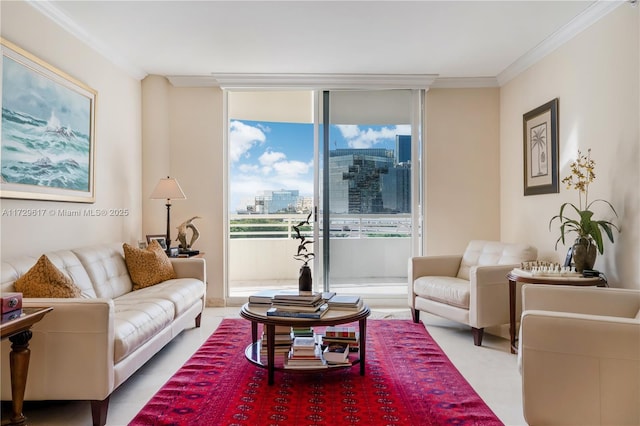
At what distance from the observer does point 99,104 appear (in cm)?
381

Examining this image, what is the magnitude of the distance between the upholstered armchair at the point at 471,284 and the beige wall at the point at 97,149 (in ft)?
9.62

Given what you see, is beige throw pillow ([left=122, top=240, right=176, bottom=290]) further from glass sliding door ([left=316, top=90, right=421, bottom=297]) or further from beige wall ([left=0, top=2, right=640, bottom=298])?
glass sliding door ([left=316, top=90, right=421, bottom=297])

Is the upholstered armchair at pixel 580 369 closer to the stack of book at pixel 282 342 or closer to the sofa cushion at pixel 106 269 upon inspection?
the stack of book at pixel 282 342

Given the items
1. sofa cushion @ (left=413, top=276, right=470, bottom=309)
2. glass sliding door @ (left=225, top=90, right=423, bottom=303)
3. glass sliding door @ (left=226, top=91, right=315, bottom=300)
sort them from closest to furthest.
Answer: sofa cushion @ (left=413, top=276, right=470, bottom=309), glass sliding door @ (left=225, top=90, right=423, bottom=303), glass sliding door @ (left=226, top=91, right=315, bottom=300)

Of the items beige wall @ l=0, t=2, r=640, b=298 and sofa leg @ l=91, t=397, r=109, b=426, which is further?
beige wall @ l=0, t=2, r=640, b=298

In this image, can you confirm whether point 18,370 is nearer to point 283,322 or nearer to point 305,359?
point 283,322

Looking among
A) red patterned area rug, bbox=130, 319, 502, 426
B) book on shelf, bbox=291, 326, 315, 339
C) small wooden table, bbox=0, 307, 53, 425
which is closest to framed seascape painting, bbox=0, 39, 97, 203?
Result: small wooden table, bbox=0, 307, 53, 425

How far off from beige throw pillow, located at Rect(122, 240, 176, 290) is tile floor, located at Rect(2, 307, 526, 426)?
0.55 m

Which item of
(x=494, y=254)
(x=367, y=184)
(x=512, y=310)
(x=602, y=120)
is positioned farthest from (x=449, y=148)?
(x=512, y=310)

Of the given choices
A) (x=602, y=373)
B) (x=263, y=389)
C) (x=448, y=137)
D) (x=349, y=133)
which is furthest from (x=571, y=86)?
(x=263, y=389)

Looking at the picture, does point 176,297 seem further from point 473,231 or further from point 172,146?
Result: point 473,231

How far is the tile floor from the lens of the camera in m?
2.21

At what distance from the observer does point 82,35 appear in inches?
138

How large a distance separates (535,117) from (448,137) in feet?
3.34
